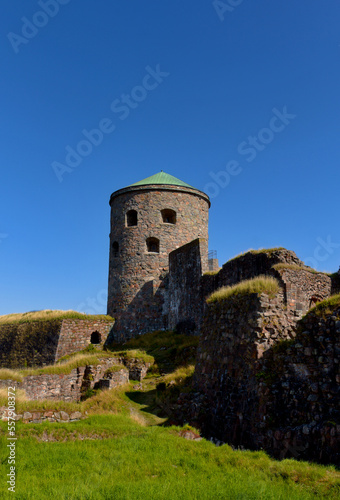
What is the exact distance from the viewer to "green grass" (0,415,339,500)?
5680mm

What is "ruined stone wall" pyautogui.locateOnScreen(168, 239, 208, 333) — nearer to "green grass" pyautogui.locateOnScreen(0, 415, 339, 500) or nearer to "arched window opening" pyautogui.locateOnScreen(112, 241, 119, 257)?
"arched window opening" pyautogui.locateOnScreen(112, 241, 119, 257)

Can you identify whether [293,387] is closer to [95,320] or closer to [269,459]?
[269,459]

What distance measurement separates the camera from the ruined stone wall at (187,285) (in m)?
19.9

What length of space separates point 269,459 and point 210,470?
4.06ft

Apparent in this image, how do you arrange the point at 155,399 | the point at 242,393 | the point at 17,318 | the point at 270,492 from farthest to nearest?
the point at 17,318 < the point at 155,399 < the point at 242,393 < the point at 270,492

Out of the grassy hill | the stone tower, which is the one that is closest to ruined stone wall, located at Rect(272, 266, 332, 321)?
the grassy hill

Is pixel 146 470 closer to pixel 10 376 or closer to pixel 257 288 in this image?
pixel 257 288

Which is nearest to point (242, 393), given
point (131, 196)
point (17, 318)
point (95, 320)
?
point (95, 320)

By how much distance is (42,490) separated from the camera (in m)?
5.84

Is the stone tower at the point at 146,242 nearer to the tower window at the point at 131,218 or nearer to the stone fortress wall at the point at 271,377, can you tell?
the tower window at the point at 131,218

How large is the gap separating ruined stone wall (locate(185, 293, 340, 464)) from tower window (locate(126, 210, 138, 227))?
15108 millimetres

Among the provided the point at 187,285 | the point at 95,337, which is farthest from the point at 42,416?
the point at 95,337

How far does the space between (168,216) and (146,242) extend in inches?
99.4

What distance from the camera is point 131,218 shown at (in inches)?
1043
